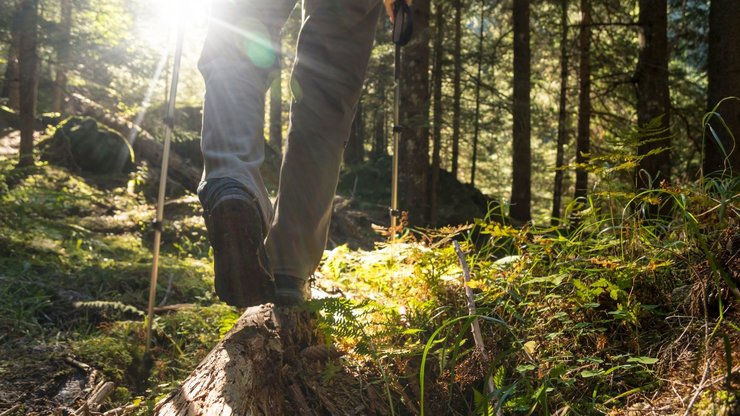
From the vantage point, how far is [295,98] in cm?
234

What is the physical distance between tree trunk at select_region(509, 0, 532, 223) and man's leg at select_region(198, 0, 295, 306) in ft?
38.0

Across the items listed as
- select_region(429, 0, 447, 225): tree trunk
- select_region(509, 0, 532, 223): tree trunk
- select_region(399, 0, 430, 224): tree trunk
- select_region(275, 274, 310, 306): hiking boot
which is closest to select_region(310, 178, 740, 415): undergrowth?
select_region(275, 274, 310, 306): hiking boot

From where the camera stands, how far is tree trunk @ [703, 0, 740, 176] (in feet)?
21.4

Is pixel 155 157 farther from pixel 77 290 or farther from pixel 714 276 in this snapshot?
pixel 714 276

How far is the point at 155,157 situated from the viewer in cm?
1280

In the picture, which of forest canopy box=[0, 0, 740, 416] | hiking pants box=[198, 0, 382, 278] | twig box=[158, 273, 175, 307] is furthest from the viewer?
twig box=[158, 273, 175, 307]

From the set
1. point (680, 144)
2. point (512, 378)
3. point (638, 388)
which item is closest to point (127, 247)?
point (512, 378)

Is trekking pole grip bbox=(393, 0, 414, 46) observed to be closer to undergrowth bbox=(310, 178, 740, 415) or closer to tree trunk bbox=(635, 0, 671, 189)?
undergrowth bbox=(310, 178, 740, 415)

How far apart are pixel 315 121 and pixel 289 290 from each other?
69 centimetres

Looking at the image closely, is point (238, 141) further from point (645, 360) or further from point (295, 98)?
point (645, 360)

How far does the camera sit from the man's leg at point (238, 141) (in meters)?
2.06

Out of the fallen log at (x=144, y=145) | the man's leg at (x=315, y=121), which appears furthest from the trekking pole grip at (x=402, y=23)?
the fallen log at (x=144, y=145)

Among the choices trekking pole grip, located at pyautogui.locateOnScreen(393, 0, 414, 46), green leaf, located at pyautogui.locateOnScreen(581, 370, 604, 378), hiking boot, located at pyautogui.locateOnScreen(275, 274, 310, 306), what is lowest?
green leaf, located at pyautogui.locateOnScreen(581, 370, 604, 378)

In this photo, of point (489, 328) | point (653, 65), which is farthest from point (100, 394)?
point (653, 65)
